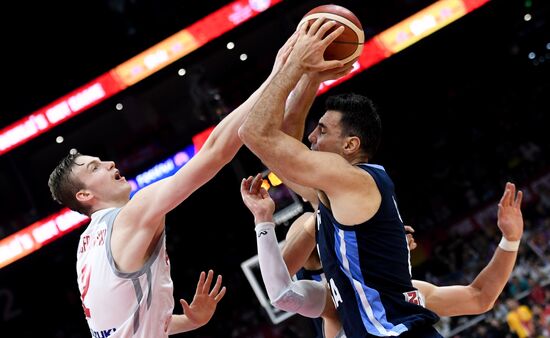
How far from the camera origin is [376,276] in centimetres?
358

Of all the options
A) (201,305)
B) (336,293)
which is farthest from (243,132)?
(201,305)

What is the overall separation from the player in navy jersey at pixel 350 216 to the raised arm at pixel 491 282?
92 centimetres

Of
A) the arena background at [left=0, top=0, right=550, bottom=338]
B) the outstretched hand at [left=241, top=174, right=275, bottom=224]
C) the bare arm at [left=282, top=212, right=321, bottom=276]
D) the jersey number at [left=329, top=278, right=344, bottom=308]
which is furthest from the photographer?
the arena background at [left=0, top=0, right=550, bottom=338]

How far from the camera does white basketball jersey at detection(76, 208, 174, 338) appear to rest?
11.9 ft

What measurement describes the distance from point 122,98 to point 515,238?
8.14 meters

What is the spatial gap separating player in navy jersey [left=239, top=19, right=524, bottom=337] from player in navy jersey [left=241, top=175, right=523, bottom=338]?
0.16 meters

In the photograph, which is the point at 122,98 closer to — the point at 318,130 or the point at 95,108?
the point at 95,108

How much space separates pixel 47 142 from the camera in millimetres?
11617

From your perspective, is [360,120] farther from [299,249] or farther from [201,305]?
[201,305]

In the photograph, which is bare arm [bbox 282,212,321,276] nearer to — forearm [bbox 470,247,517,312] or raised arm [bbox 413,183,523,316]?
raised arm [bbox 413,183,523,316]

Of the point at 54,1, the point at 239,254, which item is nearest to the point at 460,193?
the point at 239,254

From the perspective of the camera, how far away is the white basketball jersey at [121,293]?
11.9 feet

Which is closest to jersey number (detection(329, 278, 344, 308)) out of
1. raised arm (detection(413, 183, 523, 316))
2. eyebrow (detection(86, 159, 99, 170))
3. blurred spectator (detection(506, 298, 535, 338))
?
raised arm (detection(413, 183, 523, 316))

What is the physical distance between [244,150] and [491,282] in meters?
7.26
